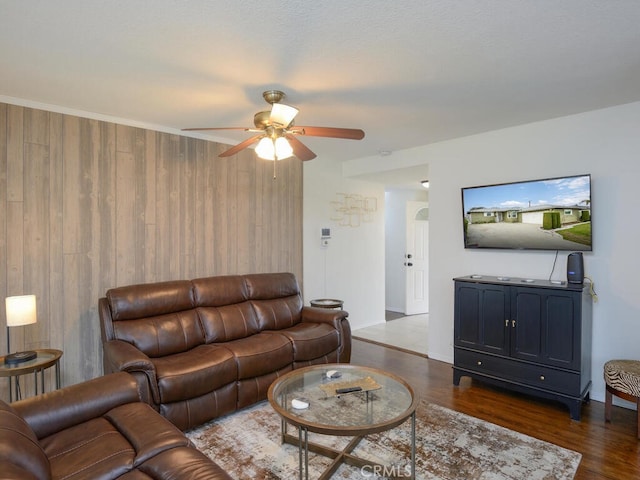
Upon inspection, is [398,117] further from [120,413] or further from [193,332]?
[120,413]

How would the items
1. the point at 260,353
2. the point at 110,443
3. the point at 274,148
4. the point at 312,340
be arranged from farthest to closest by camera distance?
the point at 312,340
the point at 260,353
the point at 274,148
the point at 110,443

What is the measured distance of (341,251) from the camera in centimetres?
536

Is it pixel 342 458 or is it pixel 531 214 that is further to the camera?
pixel 531 214

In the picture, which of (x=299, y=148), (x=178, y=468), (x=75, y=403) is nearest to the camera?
(x=178, y=468)

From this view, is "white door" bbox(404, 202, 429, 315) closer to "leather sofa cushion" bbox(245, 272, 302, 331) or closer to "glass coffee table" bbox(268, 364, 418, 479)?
"leather sofa cushion" bbox(245, 272, 302, 331)

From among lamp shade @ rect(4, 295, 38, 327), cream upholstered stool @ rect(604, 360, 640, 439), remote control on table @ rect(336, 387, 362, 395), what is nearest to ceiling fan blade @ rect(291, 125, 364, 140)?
remote control on table @ rect(336, 387, 362, 395)

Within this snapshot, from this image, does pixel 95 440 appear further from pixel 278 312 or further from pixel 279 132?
pixel 278 312

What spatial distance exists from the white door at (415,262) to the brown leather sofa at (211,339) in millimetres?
3225

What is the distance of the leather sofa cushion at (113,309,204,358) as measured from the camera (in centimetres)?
284

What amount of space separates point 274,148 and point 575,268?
2.67m

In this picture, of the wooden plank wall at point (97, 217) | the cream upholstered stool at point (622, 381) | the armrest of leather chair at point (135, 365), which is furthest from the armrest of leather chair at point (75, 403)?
the cream upholstered stool at point (622, 381)

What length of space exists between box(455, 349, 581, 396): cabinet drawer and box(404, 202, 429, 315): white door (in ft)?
10.4

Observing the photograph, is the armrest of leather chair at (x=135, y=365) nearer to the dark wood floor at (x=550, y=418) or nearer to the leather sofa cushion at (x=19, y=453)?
the leather sofa cushion at (x=19, y=453)

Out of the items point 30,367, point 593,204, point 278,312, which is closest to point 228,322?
point 278,312
